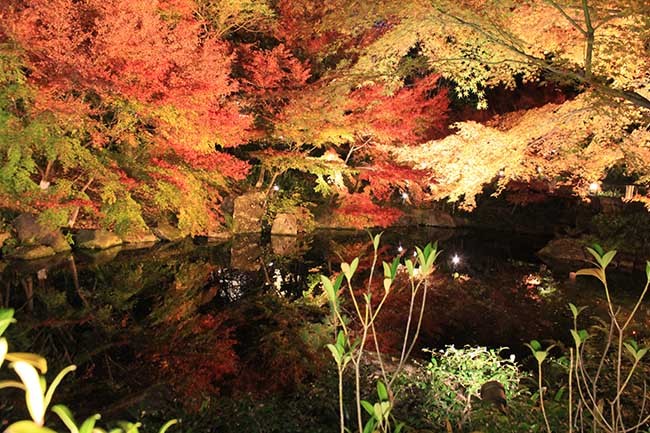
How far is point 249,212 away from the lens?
46.6ft

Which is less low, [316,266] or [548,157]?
[548,157]

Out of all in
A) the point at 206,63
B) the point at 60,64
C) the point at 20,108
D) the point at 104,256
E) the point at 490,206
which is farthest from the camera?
the point at 490,206

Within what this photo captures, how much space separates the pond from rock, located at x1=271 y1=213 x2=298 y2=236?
2.10 meters

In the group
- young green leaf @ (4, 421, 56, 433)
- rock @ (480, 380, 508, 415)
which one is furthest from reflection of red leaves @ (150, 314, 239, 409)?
young green leaf @ (4, 421, 56, 433)

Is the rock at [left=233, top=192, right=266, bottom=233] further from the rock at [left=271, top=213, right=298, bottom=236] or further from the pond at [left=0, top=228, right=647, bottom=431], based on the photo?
the pond at [left=0, top=228, right=647, bottom=431]

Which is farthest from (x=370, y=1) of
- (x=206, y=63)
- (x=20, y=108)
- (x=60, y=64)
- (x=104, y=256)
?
(x=104, y=256)

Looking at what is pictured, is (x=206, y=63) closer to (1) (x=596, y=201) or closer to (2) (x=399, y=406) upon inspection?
(2) (x=399, y=406)

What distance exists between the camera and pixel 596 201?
1587 centimetres

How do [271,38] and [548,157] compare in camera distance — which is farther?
[271,38]

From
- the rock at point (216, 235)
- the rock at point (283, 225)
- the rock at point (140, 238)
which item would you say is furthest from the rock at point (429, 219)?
the rock at point (140, 238)

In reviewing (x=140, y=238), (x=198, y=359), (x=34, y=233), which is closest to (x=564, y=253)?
(x=198, y=359)

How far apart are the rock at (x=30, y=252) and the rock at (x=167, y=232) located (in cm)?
296

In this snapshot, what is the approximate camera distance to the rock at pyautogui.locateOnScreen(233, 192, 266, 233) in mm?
14055

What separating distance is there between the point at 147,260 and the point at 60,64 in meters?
4.16
